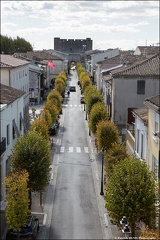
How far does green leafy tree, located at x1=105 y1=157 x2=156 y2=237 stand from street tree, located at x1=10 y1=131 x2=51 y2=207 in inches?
310

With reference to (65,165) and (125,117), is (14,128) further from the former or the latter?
(125,117)

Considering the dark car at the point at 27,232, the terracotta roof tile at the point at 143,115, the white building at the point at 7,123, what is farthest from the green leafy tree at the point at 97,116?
the dark car at the point at 27,232

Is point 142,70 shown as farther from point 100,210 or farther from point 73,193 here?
point 100,210

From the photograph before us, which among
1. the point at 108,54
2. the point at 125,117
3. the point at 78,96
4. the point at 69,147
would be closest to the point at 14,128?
the point at 69,147

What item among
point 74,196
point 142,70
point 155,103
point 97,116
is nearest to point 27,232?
point 74,196

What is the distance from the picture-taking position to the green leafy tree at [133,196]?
22219mm

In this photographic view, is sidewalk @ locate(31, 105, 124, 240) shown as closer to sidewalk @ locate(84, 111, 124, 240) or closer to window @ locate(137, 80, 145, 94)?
sidewalk @ locate(84, 111, 124, 240)

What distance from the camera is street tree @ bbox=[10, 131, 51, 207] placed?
29.9 metres

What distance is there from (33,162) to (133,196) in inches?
374

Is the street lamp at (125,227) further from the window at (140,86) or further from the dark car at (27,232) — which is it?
the window at (140,86)

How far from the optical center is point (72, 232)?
2711 centimetres

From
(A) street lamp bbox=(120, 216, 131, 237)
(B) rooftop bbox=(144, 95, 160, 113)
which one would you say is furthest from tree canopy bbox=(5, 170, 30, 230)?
(B) rooftop bbox=(144, 95, 160, 113)

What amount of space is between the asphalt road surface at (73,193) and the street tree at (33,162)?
260 cm

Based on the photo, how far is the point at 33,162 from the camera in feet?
97.6
